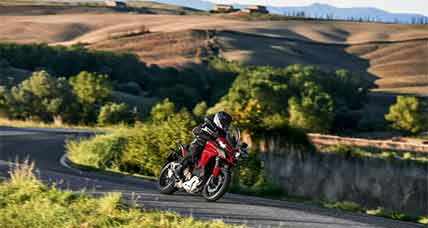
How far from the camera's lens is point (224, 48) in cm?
19262

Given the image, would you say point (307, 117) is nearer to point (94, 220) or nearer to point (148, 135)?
point (148, 135)

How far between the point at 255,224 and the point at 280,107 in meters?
92.1

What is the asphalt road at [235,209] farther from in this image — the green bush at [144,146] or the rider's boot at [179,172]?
the green bush at [144,146]

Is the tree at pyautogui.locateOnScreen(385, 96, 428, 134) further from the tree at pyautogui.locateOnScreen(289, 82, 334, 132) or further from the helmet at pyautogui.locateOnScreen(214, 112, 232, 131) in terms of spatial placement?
the helmet at pyautogui.locateOnScreen(214, 112, 232, 131)

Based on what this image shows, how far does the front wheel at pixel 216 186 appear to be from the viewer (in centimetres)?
1584

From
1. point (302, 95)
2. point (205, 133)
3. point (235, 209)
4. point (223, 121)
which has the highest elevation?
point (223, 121)

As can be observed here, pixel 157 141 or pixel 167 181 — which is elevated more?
pixel 167 181

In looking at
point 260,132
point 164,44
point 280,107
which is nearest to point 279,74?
point 280,107

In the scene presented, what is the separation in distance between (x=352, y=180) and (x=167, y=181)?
11332 millimetres

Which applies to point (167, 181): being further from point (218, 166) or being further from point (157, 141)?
point (157, 141)

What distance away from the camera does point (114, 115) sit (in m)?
68.6

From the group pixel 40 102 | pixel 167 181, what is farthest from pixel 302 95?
pixel 167 181

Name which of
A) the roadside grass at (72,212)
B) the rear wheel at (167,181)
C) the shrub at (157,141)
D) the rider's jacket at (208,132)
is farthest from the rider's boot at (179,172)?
the shrub at (157,141)

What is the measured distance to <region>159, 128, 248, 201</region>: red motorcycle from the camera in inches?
624
